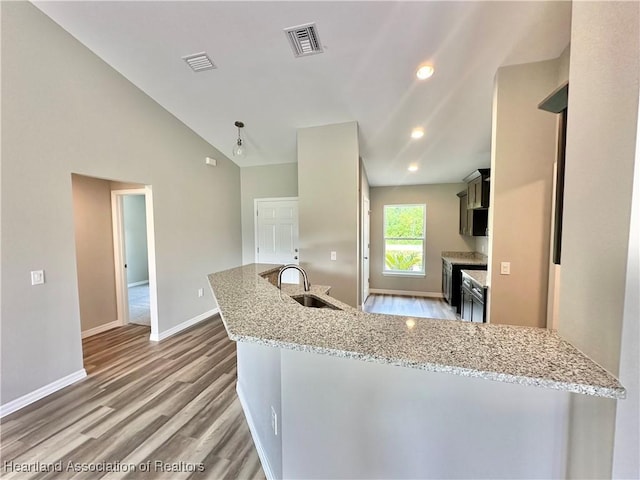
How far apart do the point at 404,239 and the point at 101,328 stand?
18.8ft

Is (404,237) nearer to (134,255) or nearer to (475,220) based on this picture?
(475,220)

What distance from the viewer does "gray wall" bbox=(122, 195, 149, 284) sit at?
22.8 feet

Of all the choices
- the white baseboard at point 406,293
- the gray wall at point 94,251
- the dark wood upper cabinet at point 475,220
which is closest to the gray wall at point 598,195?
the dark wood upper cabinet at point 475,220

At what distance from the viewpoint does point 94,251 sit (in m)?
3.93

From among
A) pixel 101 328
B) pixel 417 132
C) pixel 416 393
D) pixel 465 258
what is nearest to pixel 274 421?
pixel 416 393

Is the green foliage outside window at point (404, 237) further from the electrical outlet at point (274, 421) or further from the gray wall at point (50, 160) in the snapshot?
the electrical outlet at point (274, 421)

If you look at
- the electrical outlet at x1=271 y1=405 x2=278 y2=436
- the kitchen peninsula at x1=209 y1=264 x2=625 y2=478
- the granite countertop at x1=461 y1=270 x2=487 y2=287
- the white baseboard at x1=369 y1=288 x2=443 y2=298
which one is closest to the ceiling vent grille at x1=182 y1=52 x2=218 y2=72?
the kitchen peninsula at x1=209 y1=264 x2=625 y2=478

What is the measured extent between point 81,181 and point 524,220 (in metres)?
5.24

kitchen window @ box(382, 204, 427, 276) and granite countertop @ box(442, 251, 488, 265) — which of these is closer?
granite countertop @ box(442, 251, 488, 265)

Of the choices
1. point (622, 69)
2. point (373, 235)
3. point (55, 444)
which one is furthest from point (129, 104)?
point (373, 235)

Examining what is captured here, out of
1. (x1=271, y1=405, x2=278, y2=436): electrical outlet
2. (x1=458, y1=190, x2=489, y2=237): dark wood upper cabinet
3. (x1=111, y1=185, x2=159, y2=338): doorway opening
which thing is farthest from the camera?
(x1=458, y1=190, x2=489, y2=237): dark wood upper cabinet

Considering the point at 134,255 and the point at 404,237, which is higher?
the point at 404,237

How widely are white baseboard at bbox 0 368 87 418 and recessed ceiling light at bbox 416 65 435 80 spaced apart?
4350 mm

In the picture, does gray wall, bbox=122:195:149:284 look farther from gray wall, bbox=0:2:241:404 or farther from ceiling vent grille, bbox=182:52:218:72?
ceiling vent grille, bbox=182:52:218:72
